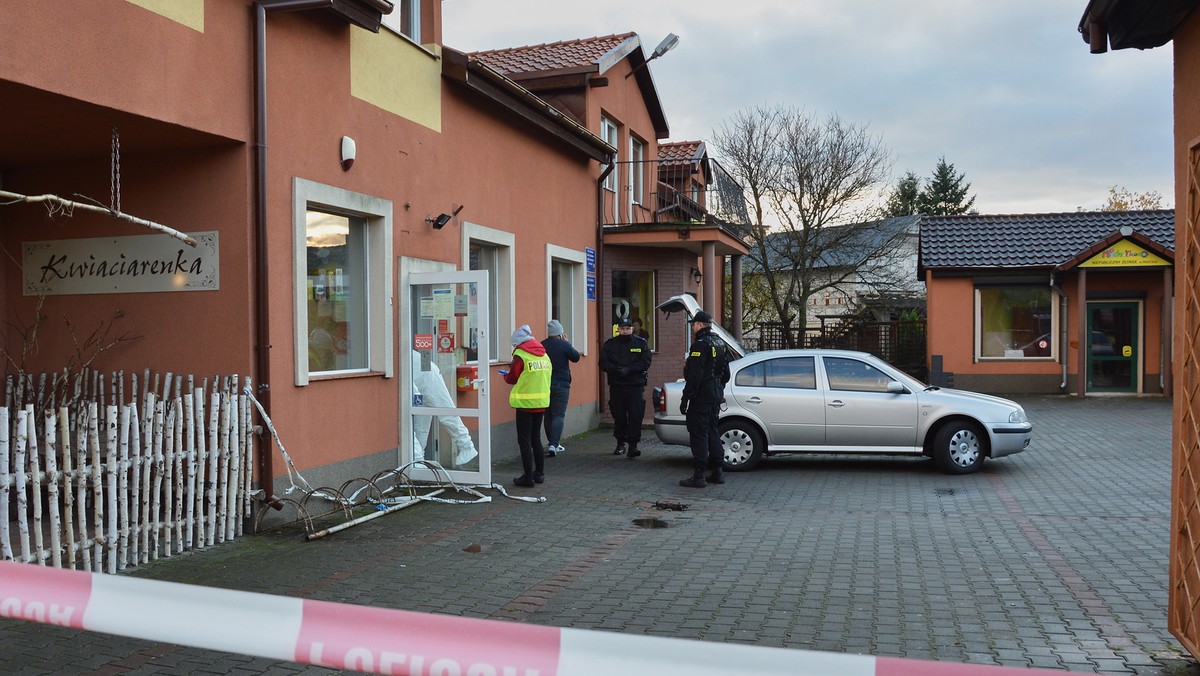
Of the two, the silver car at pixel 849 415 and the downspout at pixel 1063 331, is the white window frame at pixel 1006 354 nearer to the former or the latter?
the downspout at pixel 1063 331

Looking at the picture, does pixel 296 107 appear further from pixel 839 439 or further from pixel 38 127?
pixel 839 439

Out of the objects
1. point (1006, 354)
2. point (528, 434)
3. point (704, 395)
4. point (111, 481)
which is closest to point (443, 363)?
point (528, 434)

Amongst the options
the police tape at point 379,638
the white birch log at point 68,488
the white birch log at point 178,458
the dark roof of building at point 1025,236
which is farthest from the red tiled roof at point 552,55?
the police tape at point 379,638

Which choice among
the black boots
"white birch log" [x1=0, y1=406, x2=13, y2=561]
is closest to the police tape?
"white birch log" [x1=0, y1=406, x2=13, y2=561]

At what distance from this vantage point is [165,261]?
8.09m

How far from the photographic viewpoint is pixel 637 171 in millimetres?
19969

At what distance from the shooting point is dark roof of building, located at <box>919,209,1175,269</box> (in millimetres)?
23047

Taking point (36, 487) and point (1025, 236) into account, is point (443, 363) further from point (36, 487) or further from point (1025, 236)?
point (1025, 236)

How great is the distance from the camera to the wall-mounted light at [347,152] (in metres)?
8.97

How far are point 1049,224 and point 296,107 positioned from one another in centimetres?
2116

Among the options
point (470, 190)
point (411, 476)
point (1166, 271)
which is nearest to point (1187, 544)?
point (411, 476)

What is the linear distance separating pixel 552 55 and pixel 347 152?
32.3ft

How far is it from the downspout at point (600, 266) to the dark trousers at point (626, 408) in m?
2.70

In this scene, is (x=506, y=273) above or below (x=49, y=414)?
above
